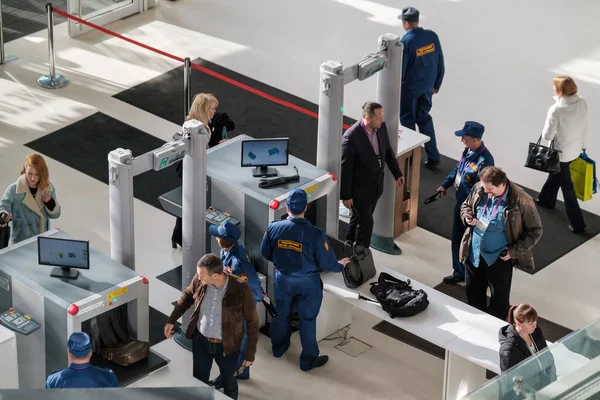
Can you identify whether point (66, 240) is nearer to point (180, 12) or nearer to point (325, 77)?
point (325, 77)

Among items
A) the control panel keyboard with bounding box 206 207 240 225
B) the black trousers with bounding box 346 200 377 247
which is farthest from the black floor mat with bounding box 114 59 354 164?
the control panel keyboard with bounding box 206 207 240 225

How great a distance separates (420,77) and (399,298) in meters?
3.46

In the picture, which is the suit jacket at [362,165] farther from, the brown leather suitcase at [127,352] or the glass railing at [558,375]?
the glass railing at [558,375]

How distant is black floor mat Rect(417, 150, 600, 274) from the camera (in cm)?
1001

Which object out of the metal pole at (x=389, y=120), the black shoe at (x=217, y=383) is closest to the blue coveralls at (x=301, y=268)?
the black shoe at (x=217, y=383)

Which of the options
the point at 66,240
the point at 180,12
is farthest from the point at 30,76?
the point at 66,240

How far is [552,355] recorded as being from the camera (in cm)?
561

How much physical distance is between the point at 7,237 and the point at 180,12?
6.67 metres

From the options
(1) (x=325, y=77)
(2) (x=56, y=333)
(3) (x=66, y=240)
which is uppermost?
(1) (x=325, y=77)

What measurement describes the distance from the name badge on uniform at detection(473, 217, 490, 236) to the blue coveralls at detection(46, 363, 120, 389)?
117 inches

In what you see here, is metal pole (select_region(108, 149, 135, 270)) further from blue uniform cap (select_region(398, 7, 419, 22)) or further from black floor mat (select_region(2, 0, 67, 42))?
black floor mat (select_region(2, 0, 67, 42))

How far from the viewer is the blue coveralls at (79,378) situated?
21.1 feet

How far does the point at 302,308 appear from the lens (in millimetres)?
8133

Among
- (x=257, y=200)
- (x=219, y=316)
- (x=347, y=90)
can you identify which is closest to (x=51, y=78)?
(x=347, y=90)
